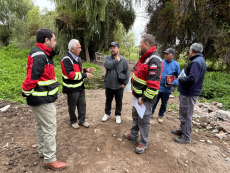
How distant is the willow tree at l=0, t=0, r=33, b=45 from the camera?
17734mm

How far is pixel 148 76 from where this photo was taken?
2.33 meters

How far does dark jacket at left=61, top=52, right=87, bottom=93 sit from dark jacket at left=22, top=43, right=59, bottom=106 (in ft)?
2.51

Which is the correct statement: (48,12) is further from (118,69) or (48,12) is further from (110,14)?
(118,69)

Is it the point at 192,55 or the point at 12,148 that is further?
the point at 192,55

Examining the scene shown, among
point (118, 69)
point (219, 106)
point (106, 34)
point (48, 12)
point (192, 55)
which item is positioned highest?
point (48, 12)

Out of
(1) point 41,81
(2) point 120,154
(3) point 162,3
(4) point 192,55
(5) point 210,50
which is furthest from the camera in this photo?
(3) point 162,3

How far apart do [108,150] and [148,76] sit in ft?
5.05

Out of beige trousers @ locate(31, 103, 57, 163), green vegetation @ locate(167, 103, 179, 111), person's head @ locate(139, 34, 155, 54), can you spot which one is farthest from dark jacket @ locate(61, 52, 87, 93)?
green vegetation @ locate(167, 103, 179, 111)

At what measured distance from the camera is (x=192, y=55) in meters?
2.87

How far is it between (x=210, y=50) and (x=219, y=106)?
6.34 meters

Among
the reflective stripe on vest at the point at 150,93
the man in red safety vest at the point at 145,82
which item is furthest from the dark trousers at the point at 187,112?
the reflective stripe on vest at the point at 150,93

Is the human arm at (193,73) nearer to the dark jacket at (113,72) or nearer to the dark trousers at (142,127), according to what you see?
the dark trousers at (142,127)

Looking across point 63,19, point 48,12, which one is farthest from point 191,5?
point 48,12

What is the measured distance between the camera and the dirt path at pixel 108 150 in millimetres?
2332
